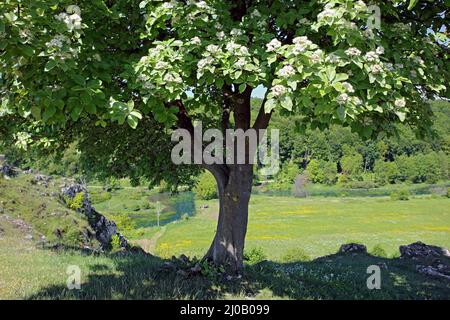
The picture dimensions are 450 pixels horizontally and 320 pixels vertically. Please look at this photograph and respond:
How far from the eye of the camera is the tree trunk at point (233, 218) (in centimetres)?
854

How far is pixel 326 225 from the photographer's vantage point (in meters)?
79.9

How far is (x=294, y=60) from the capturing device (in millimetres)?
4543

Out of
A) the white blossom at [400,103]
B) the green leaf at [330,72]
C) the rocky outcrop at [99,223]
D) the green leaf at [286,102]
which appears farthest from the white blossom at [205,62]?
the rocky outcrop at [99,223]

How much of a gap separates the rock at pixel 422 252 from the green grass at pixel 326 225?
27.4 m

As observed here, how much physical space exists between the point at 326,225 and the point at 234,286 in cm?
7574

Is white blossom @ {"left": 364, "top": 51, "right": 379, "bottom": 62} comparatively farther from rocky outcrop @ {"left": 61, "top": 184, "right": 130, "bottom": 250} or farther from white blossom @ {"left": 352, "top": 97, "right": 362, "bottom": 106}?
rocky outcrop @ {"left": 61, "top": 184, "right": 130, "bottom": 250}

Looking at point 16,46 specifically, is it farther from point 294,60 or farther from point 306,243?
point 306,243

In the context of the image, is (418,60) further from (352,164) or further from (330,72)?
(352,164)

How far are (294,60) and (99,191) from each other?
102 meters

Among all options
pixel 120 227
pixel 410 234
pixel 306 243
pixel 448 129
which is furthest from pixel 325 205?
pixel 120 227

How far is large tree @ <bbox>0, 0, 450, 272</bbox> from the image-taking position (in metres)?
4.42

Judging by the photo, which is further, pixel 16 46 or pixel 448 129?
pixel 448 129

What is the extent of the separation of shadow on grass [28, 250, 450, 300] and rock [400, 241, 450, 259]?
410 cm

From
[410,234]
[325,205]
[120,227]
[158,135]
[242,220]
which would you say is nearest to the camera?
[242,220]
